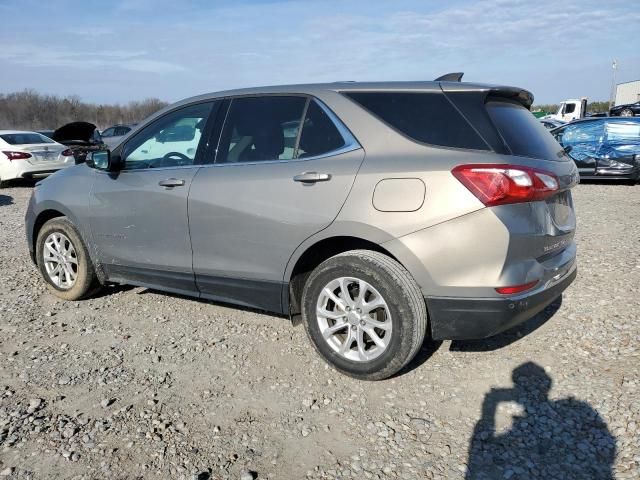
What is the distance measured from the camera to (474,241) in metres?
2.79

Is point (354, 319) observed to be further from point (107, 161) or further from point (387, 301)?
point (107, 161)

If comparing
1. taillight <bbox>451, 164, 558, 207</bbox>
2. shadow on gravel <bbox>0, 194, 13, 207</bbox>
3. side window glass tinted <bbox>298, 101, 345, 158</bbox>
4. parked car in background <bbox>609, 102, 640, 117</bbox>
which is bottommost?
shadow on gravel <bbox>0, 194, 13, 207</bbox>

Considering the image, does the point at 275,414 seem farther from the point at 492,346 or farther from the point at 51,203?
the point at 51,203

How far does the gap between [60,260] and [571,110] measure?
3532cm

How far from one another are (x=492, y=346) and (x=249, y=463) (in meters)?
1.98

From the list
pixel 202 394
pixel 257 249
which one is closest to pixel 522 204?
pixel 257 249

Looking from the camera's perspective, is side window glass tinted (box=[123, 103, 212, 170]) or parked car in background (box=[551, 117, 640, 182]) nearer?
side window glass tinted (box=[123, 103, 212, 170])

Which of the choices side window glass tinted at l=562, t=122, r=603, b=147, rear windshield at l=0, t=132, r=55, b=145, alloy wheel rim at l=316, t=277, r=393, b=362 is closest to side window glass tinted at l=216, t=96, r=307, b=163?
alloy wheel rim at l=316, t=277, r=393, b=362

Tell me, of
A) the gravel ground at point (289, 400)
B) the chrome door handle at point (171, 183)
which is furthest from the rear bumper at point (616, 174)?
the chrome door handle at point (171, 183)

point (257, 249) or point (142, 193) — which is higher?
point (142, 193)

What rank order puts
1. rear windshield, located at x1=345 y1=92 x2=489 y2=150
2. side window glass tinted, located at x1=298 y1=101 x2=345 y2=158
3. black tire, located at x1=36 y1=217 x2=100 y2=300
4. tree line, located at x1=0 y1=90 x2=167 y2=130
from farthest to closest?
1. tree line, located at x1=0 y1=90 x2=167 y2=130
2. black tire, located at x1=36 y1=217 x2=100 y2=300
3. side window glass tinted, located at x1=298 y1=101 x2=345 y2=158
4. rear windshield, located at x1=345 y1=92 x2=489 y2=150

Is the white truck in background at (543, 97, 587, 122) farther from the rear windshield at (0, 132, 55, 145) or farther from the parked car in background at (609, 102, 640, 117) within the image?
the rear windshield at (0, 132, 55, 145)

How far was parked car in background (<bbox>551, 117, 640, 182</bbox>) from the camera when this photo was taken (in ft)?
37.4

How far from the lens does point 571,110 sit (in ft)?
111
